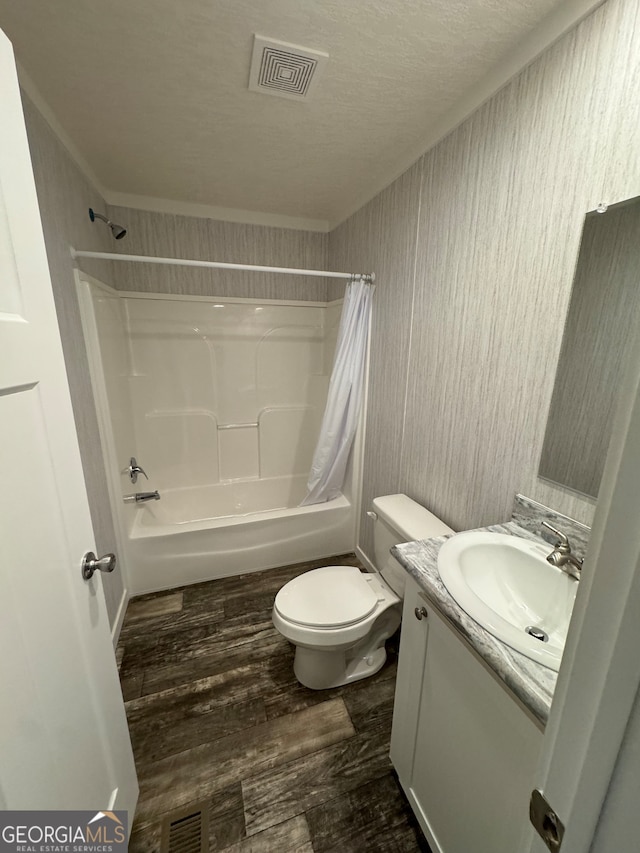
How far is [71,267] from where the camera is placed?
149cm

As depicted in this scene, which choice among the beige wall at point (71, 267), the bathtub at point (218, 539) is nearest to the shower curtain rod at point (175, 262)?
the beige wall at point (71, 267)

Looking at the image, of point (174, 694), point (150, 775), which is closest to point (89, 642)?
point (150, 775)

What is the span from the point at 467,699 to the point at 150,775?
119cm

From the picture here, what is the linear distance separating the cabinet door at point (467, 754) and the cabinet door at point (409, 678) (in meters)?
0.02

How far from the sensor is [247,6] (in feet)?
3.08

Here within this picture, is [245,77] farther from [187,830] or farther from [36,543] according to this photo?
[187,830]

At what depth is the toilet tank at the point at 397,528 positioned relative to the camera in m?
1.41

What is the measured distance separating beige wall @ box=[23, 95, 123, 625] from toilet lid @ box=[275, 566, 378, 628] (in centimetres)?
96

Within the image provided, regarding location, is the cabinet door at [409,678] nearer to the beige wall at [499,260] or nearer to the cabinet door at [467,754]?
the cabinet door at [467,754]

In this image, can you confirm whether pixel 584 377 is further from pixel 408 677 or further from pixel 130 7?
pixel 130 7

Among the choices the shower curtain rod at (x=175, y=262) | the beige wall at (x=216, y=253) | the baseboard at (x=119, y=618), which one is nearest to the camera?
the shower curtain rod at (x=175, y=262)

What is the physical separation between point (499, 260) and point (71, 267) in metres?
1.78

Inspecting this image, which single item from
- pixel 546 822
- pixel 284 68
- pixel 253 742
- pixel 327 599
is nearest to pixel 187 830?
pixel 253 742

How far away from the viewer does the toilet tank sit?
1.41 meters
